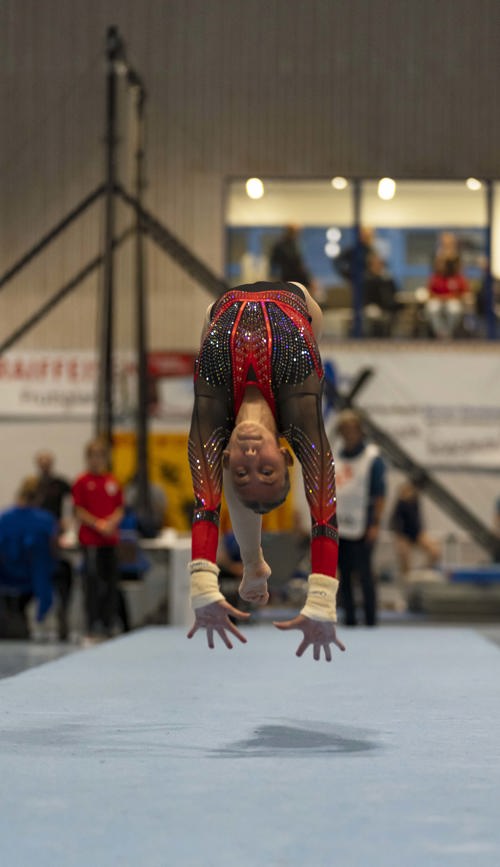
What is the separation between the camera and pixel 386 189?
16.2 m

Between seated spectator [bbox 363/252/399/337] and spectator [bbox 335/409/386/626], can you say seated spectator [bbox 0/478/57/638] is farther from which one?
seated spectator [bbox 363/252/399/337]

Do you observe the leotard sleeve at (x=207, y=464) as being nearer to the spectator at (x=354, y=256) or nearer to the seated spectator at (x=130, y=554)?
the seated spectator at (x=130, y=554)

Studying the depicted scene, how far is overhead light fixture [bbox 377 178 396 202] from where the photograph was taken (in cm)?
1622

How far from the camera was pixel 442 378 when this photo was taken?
1551 cm

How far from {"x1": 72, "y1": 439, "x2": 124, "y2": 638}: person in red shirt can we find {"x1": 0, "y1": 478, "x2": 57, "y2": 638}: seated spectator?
291 mm

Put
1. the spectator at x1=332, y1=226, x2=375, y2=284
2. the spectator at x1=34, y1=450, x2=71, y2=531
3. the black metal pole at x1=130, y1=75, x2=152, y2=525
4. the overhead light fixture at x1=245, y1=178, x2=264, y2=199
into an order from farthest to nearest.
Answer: the overhead light fixture at x1=245, y1=178, x2=264, y2=199
the spectator at x1=332, y1=226, x2=375, y2=284
the spectator at x1=34, y1=450, x2=71, y2=531
the black metal pole at x1=130, y1=75, x2=152, y2=525

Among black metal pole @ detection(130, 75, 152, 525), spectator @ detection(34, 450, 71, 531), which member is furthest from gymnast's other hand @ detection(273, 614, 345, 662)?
spectator @ detection(34, 450, 71, 531)

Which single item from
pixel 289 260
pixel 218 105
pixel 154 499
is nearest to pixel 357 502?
pixel 154 499

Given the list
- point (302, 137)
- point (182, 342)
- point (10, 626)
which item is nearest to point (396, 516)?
point (182, 342)

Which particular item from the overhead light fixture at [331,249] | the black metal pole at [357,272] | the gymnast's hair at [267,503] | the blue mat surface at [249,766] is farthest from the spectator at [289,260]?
the gymnast's hair at [267,503]

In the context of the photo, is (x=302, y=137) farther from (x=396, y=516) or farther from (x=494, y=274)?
(x=396, y=516)

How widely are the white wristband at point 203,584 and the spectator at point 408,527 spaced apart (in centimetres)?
1048

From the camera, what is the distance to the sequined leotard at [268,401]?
13.3 feet

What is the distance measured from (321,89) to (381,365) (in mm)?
3547
